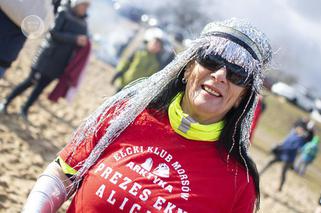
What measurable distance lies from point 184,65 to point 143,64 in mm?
5210

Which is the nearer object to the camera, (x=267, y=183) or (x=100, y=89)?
(x=267, y=183)

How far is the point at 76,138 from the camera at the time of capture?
2.12 m

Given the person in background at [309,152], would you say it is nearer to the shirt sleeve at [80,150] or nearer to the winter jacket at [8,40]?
the winter jacket at [8,40]

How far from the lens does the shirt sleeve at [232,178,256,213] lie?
187cm

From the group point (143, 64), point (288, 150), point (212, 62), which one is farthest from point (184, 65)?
point (288, 150)

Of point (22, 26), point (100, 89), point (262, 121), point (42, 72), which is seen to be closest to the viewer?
point (22, 26)

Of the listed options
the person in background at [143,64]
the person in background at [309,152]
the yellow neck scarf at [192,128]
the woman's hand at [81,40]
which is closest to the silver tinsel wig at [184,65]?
the yellow neck scarf at [192,128]

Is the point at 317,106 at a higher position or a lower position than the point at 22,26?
higher

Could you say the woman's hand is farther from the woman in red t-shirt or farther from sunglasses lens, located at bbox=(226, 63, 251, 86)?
sunglasses lens, located at bbox=(226, 63, 251, 86)

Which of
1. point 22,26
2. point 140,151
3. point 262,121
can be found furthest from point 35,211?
point 262,121

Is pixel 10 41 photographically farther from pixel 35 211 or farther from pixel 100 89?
pixel 100 89

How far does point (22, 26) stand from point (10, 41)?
18cm

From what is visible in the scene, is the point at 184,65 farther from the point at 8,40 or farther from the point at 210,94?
the point at 8,40

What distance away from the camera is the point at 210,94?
6.37ft
